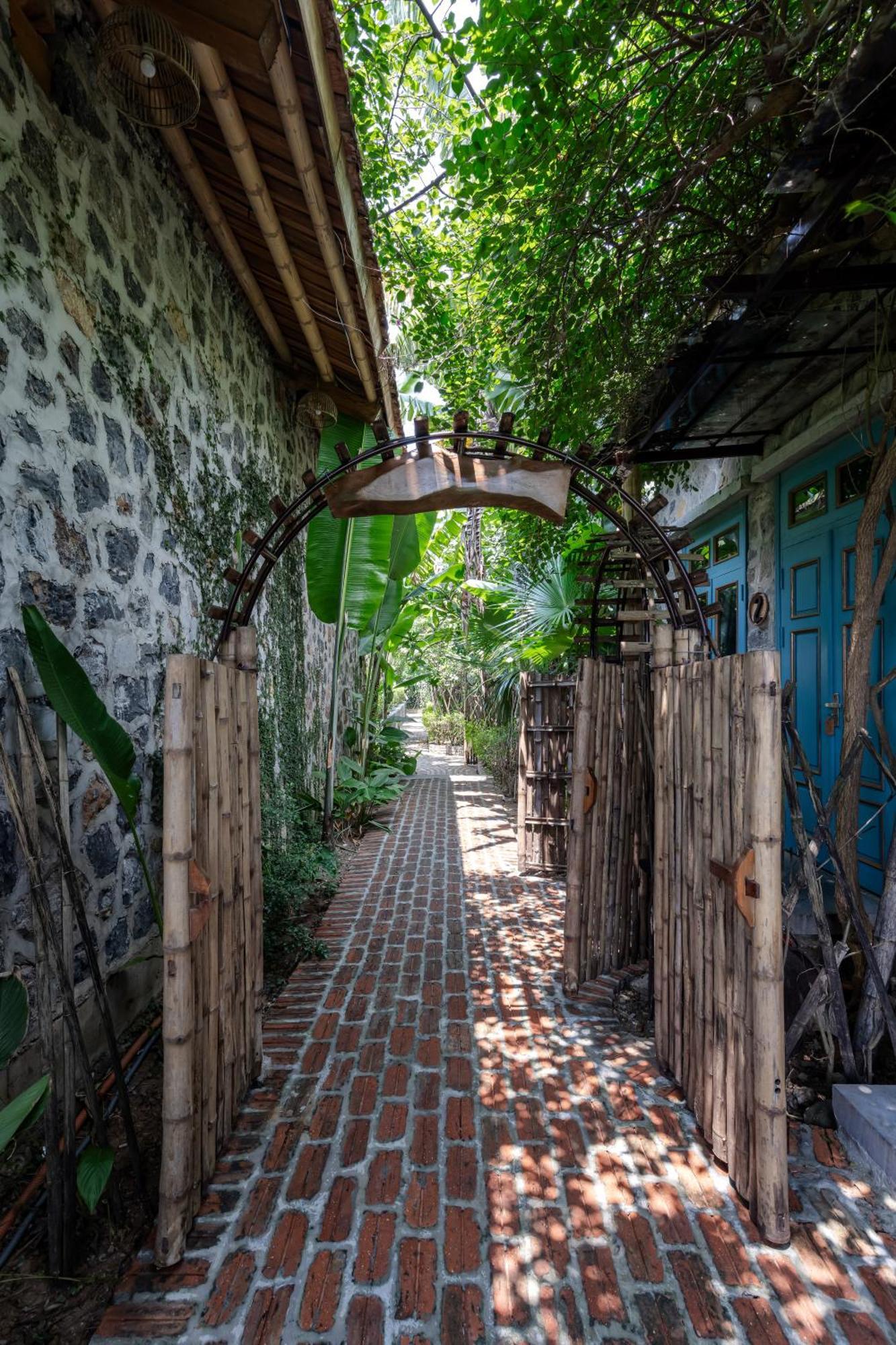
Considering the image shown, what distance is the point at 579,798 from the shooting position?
3221 mm

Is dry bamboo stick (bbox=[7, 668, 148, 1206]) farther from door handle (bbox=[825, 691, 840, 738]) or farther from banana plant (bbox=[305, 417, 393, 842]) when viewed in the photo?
door handle (bbox=[825, 691, 840, 738])

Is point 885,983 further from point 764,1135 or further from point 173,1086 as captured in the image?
point 173,1086

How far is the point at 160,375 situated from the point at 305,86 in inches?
51.5

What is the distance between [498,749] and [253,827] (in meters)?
7.13

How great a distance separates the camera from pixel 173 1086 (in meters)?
1.80

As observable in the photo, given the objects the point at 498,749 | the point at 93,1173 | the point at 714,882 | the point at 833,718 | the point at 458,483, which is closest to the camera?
the point at 93,1173

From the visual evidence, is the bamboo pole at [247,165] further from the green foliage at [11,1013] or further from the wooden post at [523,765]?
the wooden post at [523,765]

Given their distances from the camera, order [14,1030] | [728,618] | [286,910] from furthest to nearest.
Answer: [728,618] → [286,910] → [14,1030]

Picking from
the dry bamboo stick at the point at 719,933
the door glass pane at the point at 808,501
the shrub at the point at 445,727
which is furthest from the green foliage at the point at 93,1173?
the shrub at the point at 445,727

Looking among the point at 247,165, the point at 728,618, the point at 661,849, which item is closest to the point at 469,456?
the point at 247,165

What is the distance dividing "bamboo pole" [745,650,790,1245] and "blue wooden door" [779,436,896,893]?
1939mm

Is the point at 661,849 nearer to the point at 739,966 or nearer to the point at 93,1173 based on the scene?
the point at 739,966

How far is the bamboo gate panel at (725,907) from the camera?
188 centimetres

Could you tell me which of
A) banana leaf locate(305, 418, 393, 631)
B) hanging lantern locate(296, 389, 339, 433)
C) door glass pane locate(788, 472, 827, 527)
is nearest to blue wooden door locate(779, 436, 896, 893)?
door glass pane locate(788, 472, 827, 527)
